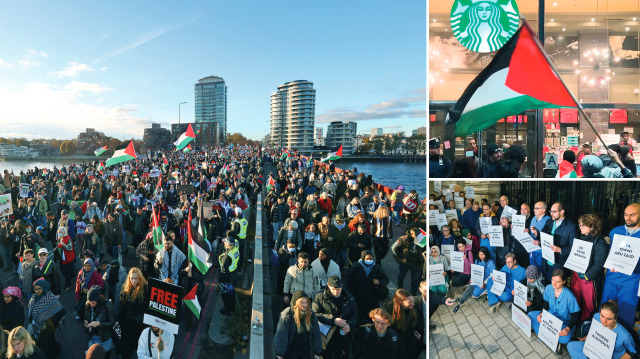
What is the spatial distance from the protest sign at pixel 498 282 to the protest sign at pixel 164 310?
4875 mm

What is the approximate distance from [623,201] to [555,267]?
1442 mm

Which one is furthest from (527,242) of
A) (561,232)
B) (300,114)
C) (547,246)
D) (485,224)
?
(300,114)

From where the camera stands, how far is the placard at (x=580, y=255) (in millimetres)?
4477

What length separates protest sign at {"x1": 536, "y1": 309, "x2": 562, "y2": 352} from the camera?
475 cm

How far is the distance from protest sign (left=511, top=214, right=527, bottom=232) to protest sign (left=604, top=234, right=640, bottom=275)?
1584mm

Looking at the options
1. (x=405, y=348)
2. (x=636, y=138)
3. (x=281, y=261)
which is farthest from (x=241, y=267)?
(x=636, y=138)

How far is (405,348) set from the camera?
15.9 ft

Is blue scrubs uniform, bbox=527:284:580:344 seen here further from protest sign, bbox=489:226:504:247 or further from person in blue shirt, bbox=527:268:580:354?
→ protest sign, bbox=489:226:504:247

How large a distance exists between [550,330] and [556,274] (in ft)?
2.38

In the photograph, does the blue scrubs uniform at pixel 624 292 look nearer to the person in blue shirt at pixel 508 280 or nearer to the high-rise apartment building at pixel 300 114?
the person in blue shirt at pixel 508 280

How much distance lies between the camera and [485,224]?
693cm

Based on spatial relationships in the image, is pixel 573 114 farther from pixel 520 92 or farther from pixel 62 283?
pixel 62 283

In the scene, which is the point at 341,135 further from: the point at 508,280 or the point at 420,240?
the point at 508,280

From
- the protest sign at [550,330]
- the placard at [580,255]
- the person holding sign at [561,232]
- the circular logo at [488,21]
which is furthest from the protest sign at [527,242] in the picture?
the circular logo at [488,21]
